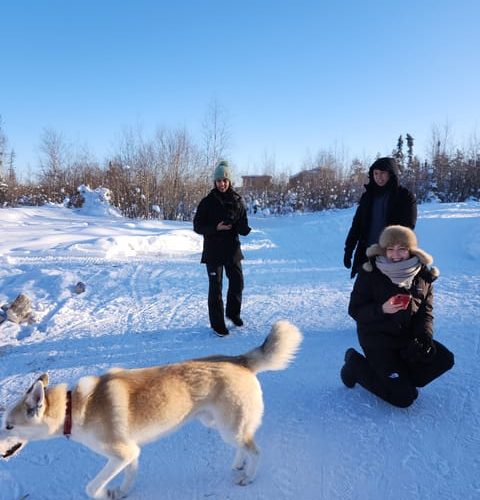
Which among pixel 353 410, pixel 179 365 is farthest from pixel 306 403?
pixel 179 365

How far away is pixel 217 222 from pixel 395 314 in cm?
275

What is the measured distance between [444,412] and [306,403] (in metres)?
1.18

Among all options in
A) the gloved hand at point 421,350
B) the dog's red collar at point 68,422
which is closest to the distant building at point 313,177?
the gloved hand at point 421,350

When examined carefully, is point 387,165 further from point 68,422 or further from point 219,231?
point 68,422

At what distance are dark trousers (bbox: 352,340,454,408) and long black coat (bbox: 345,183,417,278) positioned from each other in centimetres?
144

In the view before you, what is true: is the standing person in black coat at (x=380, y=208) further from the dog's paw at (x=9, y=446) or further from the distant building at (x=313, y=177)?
the distant building at (x=313, y=177)

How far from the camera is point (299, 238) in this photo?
1525 centimetres

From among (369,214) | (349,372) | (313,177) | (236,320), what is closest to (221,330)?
(236,320)

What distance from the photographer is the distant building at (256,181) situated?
2892 centimetres

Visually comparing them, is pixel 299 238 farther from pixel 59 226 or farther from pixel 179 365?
pixel 179 365

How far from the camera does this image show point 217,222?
18.1 feet

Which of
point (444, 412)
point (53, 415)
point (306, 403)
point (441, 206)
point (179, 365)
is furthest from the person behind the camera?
point (441, 206)

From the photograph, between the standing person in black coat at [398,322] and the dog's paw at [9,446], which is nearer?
the dog's paw at [9,446]

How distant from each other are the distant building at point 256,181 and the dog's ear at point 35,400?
86.4 feet
